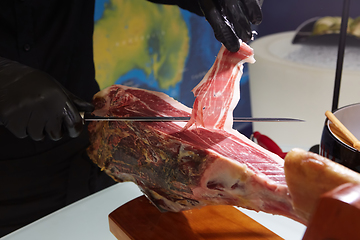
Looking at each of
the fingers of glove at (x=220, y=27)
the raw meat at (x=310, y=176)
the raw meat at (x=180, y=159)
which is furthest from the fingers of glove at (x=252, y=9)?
the raw meat at (x=310, y=176)

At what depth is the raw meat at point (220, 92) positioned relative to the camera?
974 millimetres

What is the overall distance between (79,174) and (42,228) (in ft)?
1.20

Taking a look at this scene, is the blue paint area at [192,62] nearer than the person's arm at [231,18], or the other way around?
the person's arm at [231,18]

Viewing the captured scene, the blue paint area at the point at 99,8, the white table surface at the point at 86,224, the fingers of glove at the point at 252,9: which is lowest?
the white table surface at the point at 86,224

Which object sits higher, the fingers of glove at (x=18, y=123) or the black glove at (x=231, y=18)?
the black glove at (x=231, y=18)

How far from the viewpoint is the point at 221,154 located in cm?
88

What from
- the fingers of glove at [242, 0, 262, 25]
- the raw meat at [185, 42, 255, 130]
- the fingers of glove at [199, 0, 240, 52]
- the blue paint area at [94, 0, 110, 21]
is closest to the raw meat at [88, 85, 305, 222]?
the raw meat at [185, 42, 255, 130]

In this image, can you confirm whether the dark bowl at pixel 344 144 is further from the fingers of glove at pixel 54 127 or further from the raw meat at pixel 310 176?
the fingers of glove at pixel 54 127

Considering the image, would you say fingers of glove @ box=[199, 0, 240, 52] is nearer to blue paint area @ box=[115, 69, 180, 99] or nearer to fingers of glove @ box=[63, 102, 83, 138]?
fingers of glove @ box=[63, 102, 83, 138]

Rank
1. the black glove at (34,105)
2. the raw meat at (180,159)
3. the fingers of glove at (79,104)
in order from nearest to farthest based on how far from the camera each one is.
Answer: the raw meat at (180,159), the black glove at (34,105), the fingers of glove at (79,104)

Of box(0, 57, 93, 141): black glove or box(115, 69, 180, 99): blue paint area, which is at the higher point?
Result: box(0, 57, 93, 141): black glove

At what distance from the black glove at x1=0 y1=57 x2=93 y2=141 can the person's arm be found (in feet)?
1.78

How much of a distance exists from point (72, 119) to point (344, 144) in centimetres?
84

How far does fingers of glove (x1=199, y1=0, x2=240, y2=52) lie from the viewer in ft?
3.23
